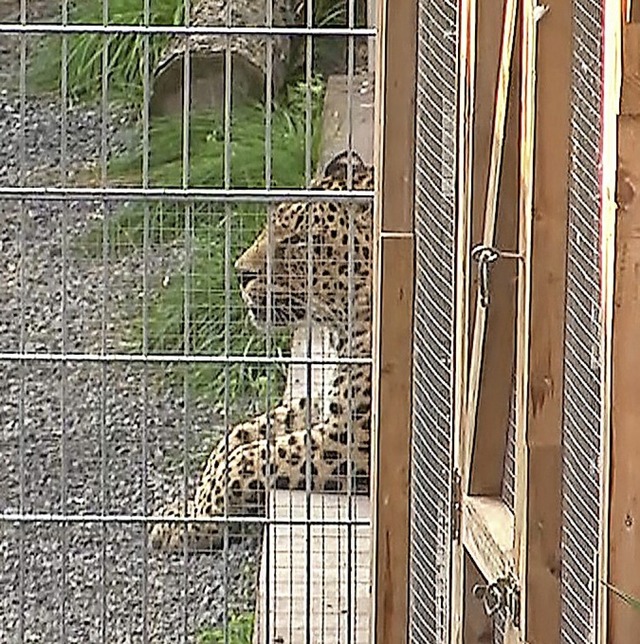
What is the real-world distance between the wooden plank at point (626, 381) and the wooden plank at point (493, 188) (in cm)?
46

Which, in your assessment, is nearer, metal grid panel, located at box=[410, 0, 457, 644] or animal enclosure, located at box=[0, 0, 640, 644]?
animal enclosure, located at box=[0, 0, 640, 644]

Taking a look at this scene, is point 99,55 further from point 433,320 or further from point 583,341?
point 583,341

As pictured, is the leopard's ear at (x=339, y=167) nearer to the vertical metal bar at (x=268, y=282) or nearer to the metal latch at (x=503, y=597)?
the vertical metal bar at (x=268, y=282)

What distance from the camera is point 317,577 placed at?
120 inches

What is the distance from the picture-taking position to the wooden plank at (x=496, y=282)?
1746 millimetres

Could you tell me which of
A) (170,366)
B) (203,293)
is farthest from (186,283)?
(203,293)

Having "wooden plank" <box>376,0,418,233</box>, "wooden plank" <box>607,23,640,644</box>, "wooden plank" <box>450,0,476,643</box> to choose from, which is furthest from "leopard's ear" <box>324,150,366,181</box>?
"wooden plank" <box>607,23,640,644</box>

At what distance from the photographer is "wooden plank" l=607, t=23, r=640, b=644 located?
1249 mm

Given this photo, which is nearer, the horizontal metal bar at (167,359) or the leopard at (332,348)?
the horizontal metal bar at (167,359)

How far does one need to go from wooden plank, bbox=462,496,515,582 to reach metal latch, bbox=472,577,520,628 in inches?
0.5

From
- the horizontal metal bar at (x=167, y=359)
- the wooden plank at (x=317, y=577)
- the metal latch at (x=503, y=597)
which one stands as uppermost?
the horizontal metal bar at (x=167, y=359)

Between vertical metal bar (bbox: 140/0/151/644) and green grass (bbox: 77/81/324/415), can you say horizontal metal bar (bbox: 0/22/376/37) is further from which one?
green grass (bbox: 77/81/324/415)

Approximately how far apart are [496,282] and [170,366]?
1.16m

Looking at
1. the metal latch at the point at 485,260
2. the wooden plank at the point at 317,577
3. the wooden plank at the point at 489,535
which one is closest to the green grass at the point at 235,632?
the wooden plank at the point at 317,577
